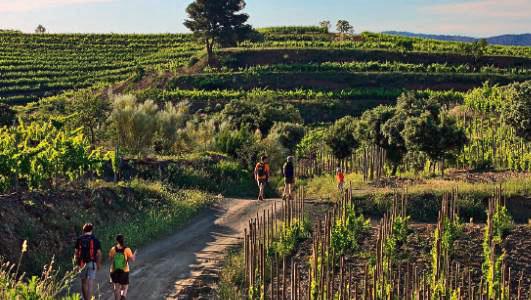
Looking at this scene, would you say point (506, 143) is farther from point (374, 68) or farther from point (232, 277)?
point (374, 68)

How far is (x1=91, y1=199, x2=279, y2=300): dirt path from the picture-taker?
14.3 meters

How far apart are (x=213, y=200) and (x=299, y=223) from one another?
20.0ft

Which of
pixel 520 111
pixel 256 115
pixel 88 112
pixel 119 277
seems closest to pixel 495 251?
pixel 119 277

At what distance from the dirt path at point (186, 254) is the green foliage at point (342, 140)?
366 inches

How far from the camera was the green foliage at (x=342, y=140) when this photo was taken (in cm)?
3081

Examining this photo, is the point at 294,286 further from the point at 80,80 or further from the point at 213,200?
the point at 80,80

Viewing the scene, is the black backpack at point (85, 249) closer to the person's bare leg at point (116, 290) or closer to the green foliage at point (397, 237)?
the person's bare leg at point (116, 290)

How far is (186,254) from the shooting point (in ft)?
55.8

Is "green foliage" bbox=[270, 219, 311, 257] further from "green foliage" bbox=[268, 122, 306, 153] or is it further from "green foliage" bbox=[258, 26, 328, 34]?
"green foliage" bbox=[258, 26, 328, 34]

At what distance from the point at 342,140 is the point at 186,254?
1542 centimetres

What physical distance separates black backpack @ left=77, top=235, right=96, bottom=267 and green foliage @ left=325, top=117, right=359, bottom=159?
784 inches

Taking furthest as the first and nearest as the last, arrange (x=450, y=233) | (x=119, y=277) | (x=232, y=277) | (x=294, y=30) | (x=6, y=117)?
(x=294, y=30), (x=6, y=117), (x=450, y=233), (x=232, y=277), (x=119, y=277)

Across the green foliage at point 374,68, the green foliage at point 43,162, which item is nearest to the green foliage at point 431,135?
the green foliage at point 43,162

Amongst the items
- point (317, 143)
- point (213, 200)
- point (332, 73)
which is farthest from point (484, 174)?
point (332, 73)
